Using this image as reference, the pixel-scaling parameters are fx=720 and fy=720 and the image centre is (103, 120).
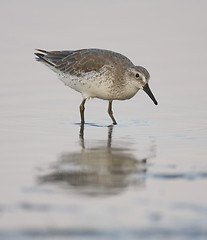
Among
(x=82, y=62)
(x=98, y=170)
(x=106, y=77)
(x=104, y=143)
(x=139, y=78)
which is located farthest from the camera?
(x=82, y=62)

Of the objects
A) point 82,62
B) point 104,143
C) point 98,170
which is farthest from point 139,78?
point 98,170

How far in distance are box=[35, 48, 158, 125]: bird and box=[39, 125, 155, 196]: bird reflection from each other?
2.37 metres

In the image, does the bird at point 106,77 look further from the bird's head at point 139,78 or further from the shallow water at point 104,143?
the shallow water at point 104,143

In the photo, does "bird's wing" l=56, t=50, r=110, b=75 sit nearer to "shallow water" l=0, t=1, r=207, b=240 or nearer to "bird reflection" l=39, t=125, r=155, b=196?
"shallow water" l=0, t=1, r=207, b=240

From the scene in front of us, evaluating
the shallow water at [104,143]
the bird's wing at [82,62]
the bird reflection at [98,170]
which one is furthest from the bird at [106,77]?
the bird reflection at [98,170]

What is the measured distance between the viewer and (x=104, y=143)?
8883 mm

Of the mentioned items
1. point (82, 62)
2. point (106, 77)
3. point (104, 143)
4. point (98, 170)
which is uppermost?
point (82, 62)

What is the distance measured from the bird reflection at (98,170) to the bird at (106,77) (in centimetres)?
237

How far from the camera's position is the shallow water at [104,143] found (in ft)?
18.3

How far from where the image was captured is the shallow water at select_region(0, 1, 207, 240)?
18.3 feet

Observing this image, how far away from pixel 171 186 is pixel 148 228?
128 cm

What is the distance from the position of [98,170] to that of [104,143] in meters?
1.68

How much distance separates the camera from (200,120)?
10391 millimetres

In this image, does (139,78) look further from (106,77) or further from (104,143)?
(104,143)
